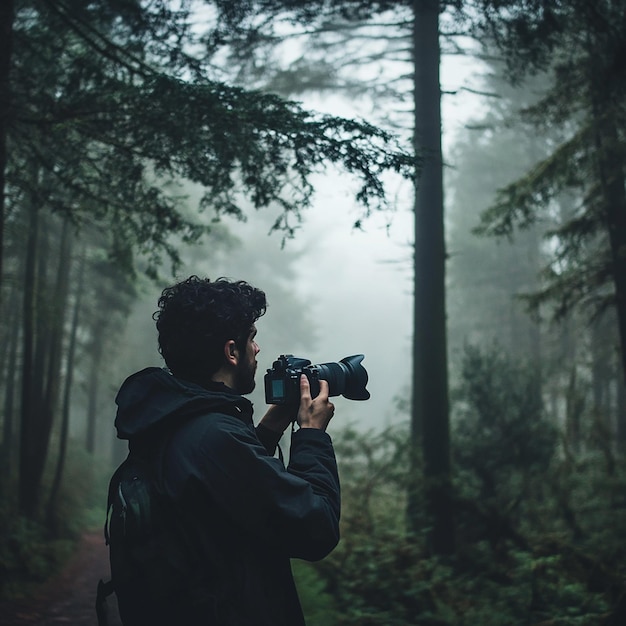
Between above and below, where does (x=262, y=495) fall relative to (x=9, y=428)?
below

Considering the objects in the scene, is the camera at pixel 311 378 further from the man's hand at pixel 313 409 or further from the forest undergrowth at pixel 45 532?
the forest undergrowth at pixel 45 532

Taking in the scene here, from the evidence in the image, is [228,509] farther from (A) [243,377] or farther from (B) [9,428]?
(B) [9,428]

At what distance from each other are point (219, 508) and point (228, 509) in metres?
0.04

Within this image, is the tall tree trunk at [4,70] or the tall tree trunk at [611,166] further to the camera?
the tall tree trunk at [611,166]

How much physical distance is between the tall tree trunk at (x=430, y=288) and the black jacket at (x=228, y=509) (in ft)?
22.0

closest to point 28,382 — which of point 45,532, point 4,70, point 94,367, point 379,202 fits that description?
point 45,532

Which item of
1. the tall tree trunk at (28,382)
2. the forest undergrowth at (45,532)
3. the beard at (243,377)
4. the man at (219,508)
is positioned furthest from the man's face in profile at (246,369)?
the tall tree trunk at (28,382)

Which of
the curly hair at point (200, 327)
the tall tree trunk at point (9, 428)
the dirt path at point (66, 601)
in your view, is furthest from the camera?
the tall tree trunk at point (9, 428)

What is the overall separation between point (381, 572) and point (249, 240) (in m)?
31.5

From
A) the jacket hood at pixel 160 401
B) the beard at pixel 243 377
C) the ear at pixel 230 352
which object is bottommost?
the jacket hood at pixel 160 401

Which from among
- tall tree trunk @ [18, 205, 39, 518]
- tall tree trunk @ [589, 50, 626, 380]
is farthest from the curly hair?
tall tree trunk @ [18, 205, 39, 518]

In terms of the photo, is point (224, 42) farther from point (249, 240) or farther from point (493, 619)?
point (249, 240)

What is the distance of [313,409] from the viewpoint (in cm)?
230

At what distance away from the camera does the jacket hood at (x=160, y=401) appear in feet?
6.55
